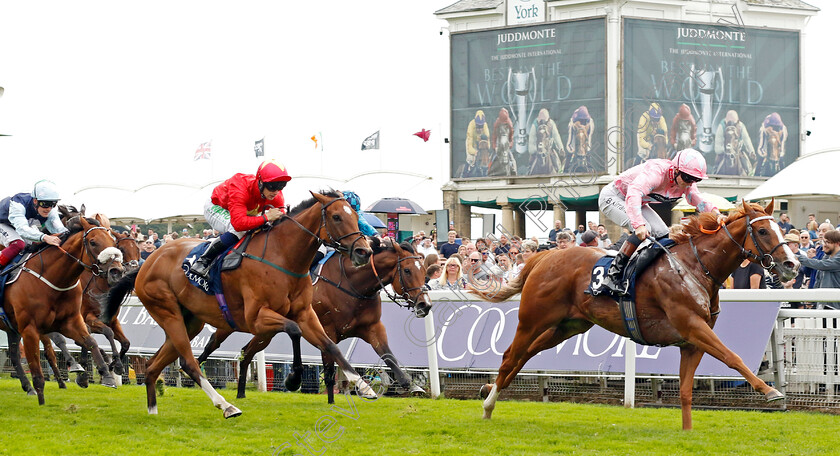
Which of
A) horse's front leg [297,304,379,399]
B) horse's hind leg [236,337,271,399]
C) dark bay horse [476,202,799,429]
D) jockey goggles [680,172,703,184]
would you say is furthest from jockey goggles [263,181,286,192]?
jockey goggles [680,172,703,184]

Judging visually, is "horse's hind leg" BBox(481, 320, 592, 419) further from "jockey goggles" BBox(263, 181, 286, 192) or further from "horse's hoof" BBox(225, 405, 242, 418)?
"jockey goggles" BBox(263, 181, 286, 192)

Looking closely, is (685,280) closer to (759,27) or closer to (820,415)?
(820,415)

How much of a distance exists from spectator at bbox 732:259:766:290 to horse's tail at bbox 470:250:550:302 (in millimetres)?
2817

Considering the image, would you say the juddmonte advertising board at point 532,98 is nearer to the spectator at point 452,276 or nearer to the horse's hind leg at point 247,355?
the spectator at point 452,276

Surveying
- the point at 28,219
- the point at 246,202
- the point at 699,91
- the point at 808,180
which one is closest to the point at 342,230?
the point at 246,202

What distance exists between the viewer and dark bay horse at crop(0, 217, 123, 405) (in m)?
8.75

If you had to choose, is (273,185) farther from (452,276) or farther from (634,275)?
(452,276)

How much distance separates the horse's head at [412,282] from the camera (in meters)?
8.78

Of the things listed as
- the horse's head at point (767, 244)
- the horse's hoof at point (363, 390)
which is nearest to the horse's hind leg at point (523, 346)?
the horse's hoof at point (363, 390)

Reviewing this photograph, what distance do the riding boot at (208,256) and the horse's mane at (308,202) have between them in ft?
2.02

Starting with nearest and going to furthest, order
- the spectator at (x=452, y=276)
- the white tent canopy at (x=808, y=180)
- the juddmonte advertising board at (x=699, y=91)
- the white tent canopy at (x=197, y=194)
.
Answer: the spectator at (x=452, y=276)
the white tent canopy at (x=808, y=180)
the white tent canopy at (x=197, y=194)
the juddmonte advertising board at (x=699, y=91)

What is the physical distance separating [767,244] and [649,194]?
103cm

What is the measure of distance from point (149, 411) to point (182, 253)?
131 cm

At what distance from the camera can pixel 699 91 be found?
1187 inches
